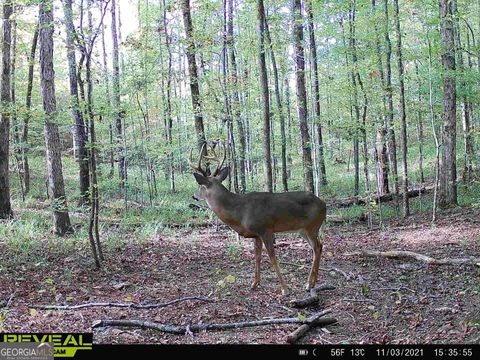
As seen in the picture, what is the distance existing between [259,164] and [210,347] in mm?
30253

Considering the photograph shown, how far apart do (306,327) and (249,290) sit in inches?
79.8

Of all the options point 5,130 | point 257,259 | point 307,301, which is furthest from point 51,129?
point 307,301

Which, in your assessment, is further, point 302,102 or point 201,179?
point 302,102

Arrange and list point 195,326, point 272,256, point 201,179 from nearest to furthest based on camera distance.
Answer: point 195,326, point 272,256, point 201,179

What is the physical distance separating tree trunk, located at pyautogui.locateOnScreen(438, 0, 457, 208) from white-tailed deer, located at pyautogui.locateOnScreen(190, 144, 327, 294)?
8.10 m

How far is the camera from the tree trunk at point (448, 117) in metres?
13.6

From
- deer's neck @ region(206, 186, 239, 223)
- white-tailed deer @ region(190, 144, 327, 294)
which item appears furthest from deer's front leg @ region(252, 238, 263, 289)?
deer's neck @ region(206, 186, 239, 223)

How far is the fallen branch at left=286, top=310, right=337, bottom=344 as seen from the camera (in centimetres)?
505

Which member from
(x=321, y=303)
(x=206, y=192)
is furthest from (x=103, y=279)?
(x=321, y=303)

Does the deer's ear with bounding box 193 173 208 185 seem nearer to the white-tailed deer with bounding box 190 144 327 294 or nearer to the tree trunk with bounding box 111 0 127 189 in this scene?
the white-tailed deer with bounding box 190 144 327 294

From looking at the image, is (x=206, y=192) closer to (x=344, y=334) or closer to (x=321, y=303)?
(x=321, y=303)

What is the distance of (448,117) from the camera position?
14.5 m

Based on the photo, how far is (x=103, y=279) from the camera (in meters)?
8.12

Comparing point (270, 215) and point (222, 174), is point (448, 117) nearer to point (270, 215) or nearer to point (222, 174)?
point (222, 174)
